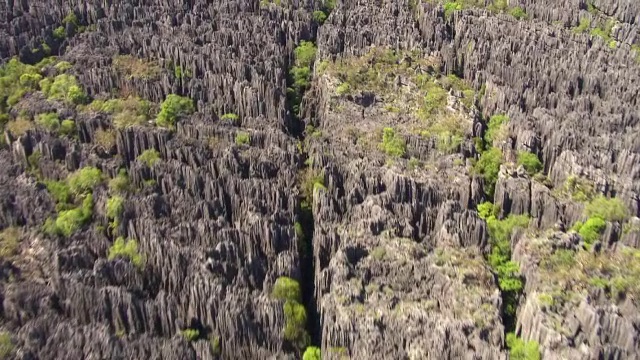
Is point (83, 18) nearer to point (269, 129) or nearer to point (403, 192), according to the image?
point (269, 129)

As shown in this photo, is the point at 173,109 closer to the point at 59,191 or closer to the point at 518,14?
the point at 59,191

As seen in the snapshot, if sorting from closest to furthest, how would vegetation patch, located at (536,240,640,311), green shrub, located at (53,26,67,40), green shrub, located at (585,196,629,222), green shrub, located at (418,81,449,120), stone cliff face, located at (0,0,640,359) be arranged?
stone cliff face, located at (0,0,640,359) → vegetation patch, located at (536,240,640,311) → green shrub, located at (585,196,629,222) → green shrub, located at (418,81,449,120) → green shrub, located at (53,26,67,40)

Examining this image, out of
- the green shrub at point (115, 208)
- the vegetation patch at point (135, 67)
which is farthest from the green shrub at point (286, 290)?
the vegetation patch at point (135, 67)

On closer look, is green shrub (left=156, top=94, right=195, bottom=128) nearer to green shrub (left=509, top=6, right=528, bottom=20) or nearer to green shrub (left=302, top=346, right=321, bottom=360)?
green shrub (left=302, top=346, right=321, bottom=360)

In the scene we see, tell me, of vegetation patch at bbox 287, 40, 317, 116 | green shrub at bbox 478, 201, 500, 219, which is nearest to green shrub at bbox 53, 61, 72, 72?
vegetation patch at bbox 287, 40, 317, 116

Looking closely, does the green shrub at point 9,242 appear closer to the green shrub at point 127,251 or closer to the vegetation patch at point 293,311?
the green shrub at point 127,251

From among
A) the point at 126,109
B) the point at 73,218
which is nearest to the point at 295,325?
the point at 73,218
